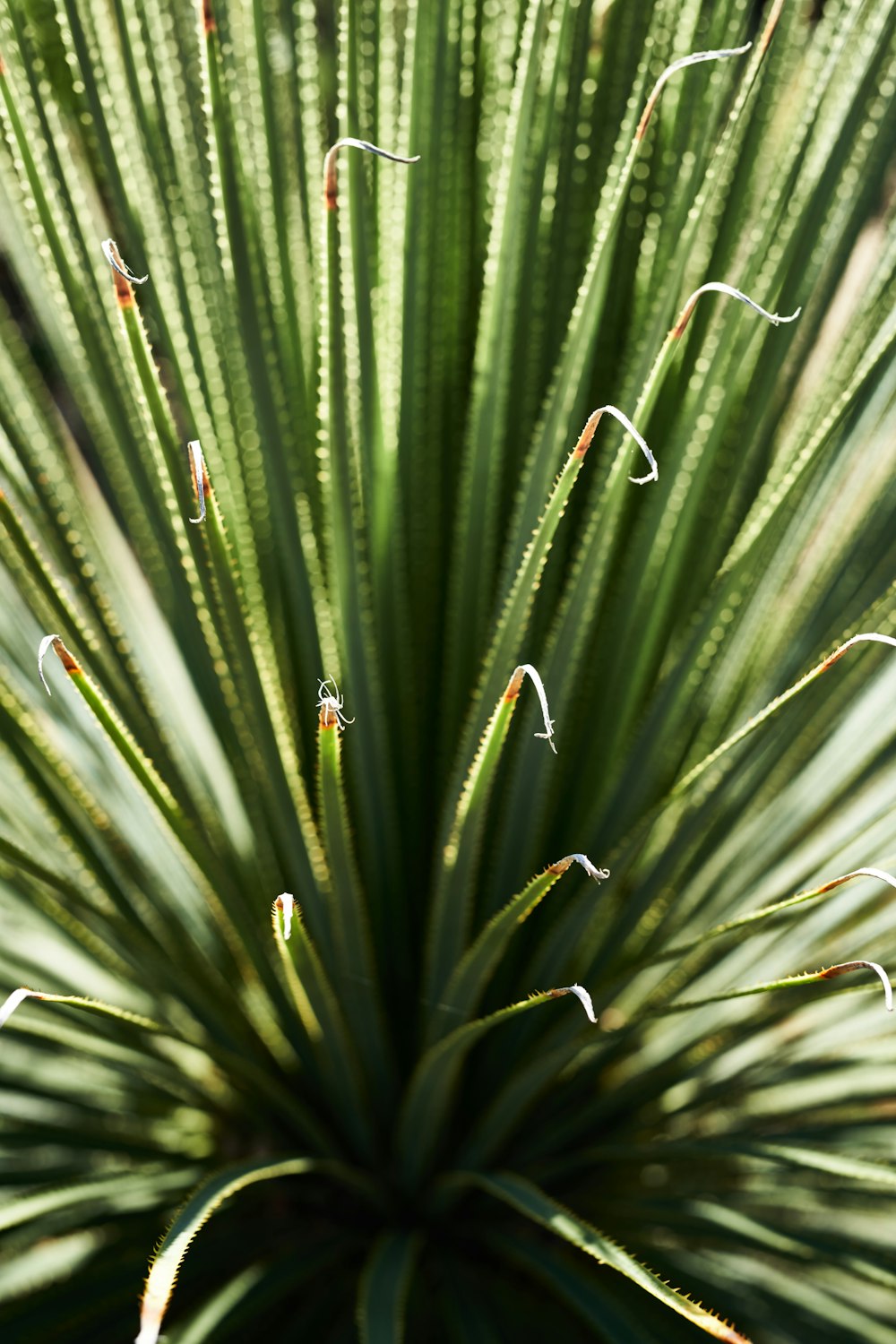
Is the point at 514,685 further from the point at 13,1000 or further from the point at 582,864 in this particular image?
the point at 13,1000

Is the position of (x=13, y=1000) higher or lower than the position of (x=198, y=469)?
lower

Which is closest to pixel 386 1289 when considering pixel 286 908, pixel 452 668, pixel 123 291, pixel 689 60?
pixel 286 908

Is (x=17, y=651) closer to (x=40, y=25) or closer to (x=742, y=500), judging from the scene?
(x=40, y=25)

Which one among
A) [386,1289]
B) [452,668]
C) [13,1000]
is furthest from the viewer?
[452,668]

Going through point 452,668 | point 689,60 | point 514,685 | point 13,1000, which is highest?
point 689,60

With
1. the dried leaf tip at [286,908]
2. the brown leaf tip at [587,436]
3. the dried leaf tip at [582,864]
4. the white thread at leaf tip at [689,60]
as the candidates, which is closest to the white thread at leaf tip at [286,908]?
the dried leaf tip at [286,908]

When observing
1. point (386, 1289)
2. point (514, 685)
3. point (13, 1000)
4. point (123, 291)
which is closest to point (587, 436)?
point (514, 685)

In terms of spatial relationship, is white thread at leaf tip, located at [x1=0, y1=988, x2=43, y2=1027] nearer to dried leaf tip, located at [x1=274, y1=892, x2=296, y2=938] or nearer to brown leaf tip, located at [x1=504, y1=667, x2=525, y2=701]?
dried leaf tip, located at [x1=274, y1=892, x2=296, y2=938]

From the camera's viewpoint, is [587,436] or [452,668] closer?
[587,436]

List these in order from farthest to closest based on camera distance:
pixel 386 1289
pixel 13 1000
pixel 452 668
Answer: pixel 452 668
pixel 386 1289
pixel 13 1000
